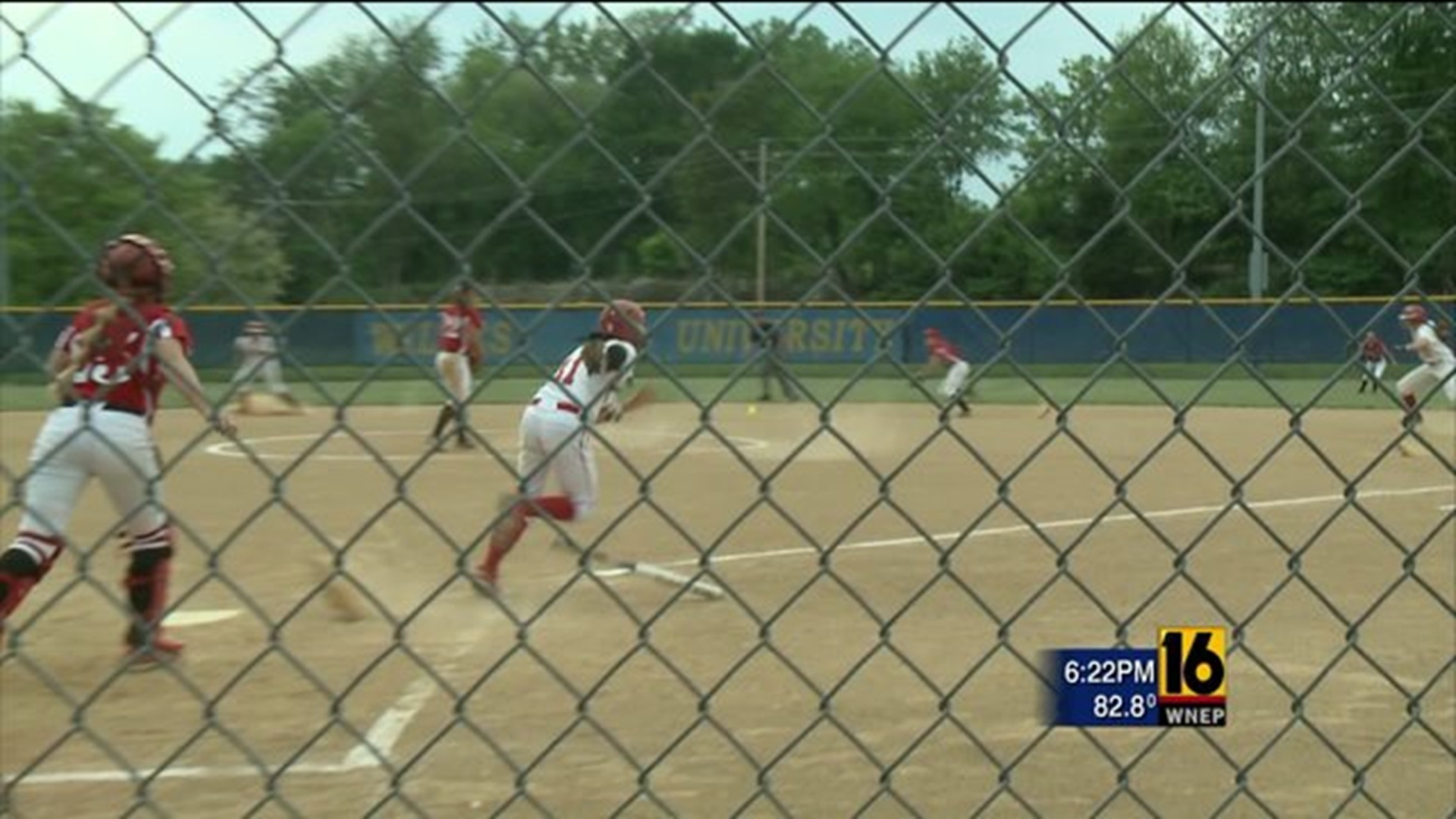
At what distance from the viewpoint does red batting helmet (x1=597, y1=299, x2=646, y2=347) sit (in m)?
2.86

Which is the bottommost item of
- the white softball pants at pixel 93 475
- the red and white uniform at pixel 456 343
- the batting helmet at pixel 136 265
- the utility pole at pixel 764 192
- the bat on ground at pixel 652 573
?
the bat on ground at pixel 652 573

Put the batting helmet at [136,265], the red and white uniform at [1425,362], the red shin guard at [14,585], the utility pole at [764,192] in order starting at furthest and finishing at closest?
the red and white uniform at [1425,362] → the red shin guard at [14,585] → the utility pole at [764,192] → the batting helmet at [136,265]

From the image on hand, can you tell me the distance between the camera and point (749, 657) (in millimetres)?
3168

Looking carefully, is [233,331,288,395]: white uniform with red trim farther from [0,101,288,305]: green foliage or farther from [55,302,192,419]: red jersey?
[0,101,288,305]: green foliage

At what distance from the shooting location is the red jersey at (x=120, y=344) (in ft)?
8.87

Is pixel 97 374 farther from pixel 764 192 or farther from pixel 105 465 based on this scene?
pixel 764 192

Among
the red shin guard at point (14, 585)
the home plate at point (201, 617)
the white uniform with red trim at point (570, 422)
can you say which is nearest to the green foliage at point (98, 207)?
the white uniform with red trim at point (570, 422)

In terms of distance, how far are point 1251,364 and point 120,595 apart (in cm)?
584

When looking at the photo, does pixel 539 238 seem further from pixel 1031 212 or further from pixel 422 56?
pixel 1031 212

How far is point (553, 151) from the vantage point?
2.39 m

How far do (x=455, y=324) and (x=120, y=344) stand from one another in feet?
3.02

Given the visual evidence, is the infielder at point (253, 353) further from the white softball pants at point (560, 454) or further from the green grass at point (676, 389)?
the white softball pants at point (560, 454)

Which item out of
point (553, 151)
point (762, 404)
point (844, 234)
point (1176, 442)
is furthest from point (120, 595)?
point (762, 404)
